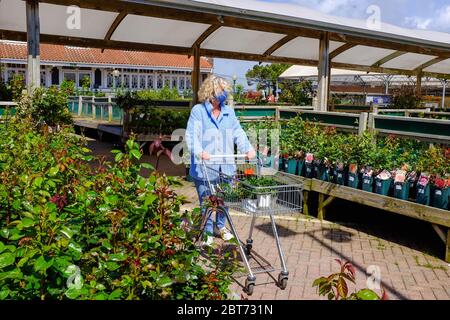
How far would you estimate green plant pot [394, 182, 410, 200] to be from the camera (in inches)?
217

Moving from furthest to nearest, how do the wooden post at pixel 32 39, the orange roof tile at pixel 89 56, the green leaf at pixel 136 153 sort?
the orange roof tile at pixel 89 56 → the wooden post at pixel 32 39 → the green leaf at pixel 136 153

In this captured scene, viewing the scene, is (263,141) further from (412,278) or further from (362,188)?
(412,278)

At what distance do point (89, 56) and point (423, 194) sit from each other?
34.1 meters

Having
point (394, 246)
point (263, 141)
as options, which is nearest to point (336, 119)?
point (263, 141)

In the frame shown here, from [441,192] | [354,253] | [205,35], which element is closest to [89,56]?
[205,35]

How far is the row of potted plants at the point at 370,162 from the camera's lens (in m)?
5.33

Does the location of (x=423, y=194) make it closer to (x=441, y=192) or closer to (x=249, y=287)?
(x=441, y=192)

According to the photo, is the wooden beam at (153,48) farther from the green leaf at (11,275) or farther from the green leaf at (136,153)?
the green leaf at (11,275)

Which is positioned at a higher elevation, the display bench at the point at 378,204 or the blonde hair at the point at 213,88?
the blonde hair at the point at 213,88

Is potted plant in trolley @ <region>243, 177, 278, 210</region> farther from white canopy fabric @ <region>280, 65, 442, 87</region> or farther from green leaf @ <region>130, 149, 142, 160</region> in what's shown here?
white canopy fabric @ <region>280, 65, 442, 87</region>

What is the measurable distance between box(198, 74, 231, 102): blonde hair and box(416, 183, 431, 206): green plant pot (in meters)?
2.28

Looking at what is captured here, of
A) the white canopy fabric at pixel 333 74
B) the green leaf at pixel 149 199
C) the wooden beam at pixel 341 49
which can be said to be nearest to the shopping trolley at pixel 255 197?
the green leaf at pixel 149 199

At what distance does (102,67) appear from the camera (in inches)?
1459
